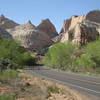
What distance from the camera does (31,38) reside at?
17475 cm

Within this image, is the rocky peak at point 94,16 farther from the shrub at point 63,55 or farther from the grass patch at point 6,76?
the grass patch at point 6,76

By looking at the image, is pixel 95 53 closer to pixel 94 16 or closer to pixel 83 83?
pixel 83 83

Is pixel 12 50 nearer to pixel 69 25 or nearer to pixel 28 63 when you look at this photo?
pixel 28 63

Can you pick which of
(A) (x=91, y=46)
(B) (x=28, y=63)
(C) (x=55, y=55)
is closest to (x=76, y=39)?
(B) (x=28, y=63)

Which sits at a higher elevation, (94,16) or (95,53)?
(94,16)

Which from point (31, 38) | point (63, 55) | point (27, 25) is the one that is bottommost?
point (63, 55)

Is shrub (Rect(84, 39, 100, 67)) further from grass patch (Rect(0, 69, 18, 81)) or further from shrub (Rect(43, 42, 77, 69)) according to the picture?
grass patch (Rect(0, 69, 18, 81))

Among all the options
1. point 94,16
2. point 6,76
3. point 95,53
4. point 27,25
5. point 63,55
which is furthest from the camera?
point 27,25

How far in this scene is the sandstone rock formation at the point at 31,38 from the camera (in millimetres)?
174000

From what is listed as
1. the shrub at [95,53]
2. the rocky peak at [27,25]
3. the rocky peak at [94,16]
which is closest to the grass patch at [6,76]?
the shrub at [95,53]

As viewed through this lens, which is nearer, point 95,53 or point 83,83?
point 83,83

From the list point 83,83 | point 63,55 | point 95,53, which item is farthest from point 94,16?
point 83,83

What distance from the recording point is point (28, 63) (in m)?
121

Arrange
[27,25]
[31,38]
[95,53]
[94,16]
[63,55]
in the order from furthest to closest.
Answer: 1. [27,25]
2. [31,38]
3. [94,16]
4. [63,55]
5. [95,53]
